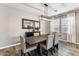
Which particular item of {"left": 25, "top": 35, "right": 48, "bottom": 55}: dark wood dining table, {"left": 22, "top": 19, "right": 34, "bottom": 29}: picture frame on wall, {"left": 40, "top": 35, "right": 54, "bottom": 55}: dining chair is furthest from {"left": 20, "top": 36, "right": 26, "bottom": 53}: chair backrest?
{"left": 40, "top": 35, "right": 54, "bottom": 55}: dining chair

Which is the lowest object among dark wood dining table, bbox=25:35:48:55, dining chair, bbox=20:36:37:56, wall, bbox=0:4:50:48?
dining chair, bbox=20:36:37:56

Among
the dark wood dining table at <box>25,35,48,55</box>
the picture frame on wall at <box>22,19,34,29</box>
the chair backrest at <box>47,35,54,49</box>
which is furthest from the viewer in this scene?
the chair backrest at <box>47,35,54,49</box>

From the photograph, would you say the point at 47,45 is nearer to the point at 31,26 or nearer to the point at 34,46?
the point at 34,46

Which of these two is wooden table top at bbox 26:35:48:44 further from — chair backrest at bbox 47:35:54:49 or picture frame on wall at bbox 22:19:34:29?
picture frame on wall at bbox 22:19:34:29

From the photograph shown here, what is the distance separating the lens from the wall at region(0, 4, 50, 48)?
1.64m

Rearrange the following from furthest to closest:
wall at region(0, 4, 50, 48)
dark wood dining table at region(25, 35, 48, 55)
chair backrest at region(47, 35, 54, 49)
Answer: chair backrest at region(47, 35, 54, 49), dark wood dining table at region(25, 35, 48, 55), wall at region(0, 4, 50, 48)

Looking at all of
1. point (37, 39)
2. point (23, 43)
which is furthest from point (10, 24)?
point (37, 39)

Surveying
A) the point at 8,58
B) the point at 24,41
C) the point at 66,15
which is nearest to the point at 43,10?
the point at 66,15

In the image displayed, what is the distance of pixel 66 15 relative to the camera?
69.9 inches

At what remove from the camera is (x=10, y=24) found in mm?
1698

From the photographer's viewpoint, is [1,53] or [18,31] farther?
[18,31]

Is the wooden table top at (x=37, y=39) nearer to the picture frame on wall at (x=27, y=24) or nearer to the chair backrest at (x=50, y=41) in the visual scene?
the chair backrest at (x=50, y=41)

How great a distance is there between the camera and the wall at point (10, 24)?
5.37ft

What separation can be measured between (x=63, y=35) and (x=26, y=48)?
0.87 meters
